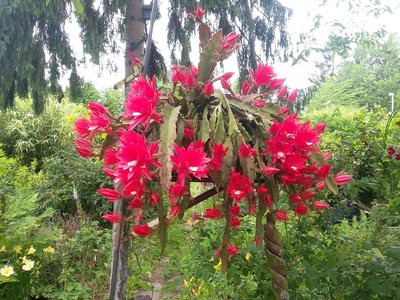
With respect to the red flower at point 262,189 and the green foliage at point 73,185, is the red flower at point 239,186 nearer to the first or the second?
the red flower at point 262,189

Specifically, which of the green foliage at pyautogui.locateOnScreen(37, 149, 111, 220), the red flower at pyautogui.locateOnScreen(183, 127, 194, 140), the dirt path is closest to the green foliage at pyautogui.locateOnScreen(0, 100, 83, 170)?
the green foliage at pyautogui.locateOnScreen(37, 149, 111, 220)

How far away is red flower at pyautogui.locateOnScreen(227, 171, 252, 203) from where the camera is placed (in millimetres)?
912

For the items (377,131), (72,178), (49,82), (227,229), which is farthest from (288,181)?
(72,178)

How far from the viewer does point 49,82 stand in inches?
133

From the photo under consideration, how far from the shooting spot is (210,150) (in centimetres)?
100

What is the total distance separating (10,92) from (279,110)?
305 cm

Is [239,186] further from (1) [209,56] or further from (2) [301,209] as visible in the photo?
(1) [209,56]

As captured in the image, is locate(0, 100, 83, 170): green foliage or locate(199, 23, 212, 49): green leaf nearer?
locate(199, 23, 212, 49): green leaf

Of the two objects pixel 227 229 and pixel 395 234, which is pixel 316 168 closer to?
pixel 227 229

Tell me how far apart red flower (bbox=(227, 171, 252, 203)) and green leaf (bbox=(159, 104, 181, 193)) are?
16 cm

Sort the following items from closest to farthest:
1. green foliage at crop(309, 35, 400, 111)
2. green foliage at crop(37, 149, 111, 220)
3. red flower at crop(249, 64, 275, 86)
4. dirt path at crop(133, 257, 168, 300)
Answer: red flower at crop(249, 64, 275, 86) < dirt path at crop(133, 257, 168, 300) < green foliage at crop(37, 149, 111, 220) < green foliage at crop(309, 35, 400, 111)

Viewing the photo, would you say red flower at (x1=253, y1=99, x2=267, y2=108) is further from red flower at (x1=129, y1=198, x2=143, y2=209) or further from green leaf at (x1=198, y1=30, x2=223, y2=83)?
red flower at (x1=129, y1=198, x2=143, y2=209)

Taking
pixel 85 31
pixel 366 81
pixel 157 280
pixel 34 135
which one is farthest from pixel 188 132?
pixel 366 81

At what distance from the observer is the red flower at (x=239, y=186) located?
2.99 ft
